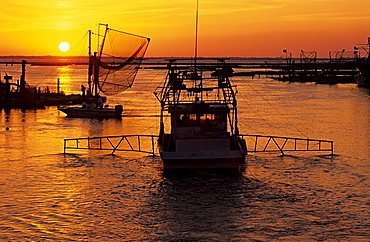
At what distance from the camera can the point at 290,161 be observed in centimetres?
3822

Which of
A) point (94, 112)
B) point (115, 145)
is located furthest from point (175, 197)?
point (94, 112)

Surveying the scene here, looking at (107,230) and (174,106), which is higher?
(174,106)

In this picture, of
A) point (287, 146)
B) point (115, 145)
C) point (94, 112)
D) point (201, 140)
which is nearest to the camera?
point (201, 140)

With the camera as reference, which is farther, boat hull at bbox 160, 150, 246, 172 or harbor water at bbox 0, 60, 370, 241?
boat hull at bbox 160, 150, 246, 172

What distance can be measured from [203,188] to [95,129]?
28.1m

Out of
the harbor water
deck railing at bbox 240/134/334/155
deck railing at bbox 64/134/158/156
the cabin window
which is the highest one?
the cabin window

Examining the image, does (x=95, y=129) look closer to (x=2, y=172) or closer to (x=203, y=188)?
(x=2, y=172)

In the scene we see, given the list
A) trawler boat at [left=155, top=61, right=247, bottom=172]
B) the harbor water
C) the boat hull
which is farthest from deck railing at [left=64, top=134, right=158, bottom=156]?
the boat hull

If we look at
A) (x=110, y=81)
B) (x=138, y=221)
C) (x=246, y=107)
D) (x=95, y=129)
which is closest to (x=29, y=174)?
(x=138, y=221)

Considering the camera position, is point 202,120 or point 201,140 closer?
point 201,140

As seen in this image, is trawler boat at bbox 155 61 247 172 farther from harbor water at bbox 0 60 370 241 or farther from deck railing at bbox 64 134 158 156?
deck railing at bbox 64 134 158 156

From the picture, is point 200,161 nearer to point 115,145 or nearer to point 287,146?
point 287,146

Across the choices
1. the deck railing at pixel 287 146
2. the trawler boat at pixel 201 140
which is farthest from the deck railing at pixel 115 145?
the deck railing at pixel 287 146

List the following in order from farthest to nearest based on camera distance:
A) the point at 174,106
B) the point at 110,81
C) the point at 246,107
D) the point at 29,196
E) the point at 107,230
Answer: the point at 246,107 → the point at 110,81 → the point at 174,106 → the point at 29,196 → the point at 107,230
